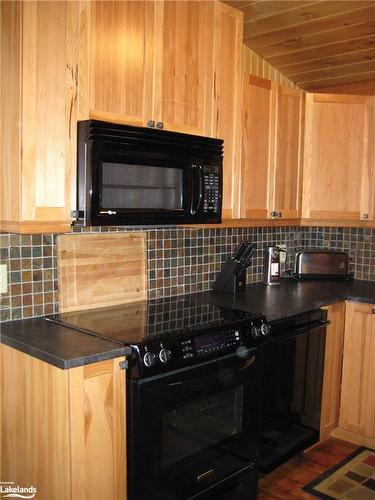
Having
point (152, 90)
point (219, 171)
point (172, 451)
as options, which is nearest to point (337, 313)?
point (219, 171)

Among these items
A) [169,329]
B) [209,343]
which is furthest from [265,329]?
[169,329]

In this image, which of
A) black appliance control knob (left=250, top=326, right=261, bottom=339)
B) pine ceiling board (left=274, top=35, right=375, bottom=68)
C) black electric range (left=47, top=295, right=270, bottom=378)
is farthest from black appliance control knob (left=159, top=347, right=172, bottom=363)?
pine ceiling board (left=274, top=35, right=375, bottom=68)

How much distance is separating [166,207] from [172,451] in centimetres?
96

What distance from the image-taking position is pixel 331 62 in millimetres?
3035

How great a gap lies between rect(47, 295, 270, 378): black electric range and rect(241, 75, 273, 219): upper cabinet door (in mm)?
671

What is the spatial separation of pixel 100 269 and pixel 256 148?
112 centimetres

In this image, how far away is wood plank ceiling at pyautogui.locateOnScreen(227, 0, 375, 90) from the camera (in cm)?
243

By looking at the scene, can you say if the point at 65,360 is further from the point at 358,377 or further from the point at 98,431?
the point at 358,377

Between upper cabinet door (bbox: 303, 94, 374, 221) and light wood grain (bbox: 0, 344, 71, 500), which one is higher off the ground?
upper cabinet door (bbox: 303, 94, 374, 221)

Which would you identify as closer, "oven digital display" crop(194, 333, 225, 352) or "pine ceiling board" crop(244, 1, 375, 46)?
"oven digital display" crop(194, 333, 225, 352)

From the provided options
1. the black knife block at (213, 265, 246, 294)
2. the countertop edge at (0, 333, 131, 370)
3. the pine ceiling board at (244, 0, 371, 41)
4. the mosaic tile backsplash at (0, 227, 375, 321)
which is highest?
the pine ceiling board at (244, 0, 371, 41)

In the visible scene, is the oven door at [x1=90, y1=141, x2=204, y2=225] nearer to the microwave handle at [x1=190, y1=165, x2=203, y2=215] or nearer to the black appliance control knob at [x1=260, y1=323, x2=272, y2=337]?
the microwave handle at [x1=190, y1=165, x2=203, y2=215]

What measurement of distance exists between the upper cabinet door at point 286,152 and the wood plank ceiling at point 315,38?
9.7 inches

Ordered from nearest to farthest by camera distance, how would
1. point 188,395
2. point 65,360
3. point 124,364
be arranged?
point 65,360
point 124,364
point 188,395
